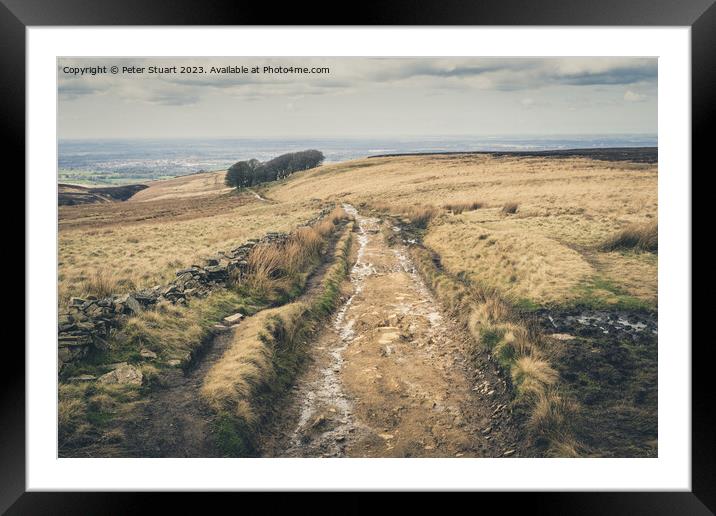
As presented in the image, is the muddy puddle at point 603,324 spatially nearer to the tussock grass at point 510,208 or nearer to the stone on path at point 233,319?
the tussock grass at point 510,208

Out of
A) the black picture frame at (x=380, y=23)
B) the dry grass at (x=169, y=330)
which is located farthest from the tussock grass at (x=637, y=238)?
the dry grass at (x=169, y=330)

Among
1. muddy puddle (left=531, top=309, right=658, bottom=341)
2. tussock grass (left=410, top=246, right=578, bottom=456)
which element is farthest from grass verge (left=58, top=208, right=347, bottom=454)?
muddy puddle (left=531, top=309, right=658, bottom=341)

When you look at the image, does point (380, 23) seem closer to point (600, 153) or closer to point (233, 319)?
point (600, 153)

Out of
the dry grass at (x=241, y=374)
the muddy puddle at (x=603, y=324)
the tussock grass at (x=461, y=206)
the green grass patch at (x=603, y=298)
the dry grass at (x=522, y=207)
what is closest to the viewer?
the dry grass at (x=241, y=374)

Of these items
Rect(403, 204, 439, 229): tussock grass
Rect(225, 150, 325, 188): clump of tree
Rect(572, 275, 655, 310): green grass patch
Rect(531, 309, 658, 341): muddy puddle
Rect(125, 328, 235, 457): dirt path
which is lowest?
Rect(125, 328, 235, 457): dirt path

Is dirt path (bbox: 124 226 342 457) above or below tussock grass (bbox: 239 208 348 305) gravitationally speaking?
below

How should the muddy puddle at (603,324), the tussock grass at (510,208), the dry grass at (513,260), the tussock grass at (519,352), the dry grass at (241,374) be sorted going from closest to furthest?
the dry grass at (241,374) → the tussock grass at (519,352) → the muddy puddle at (603,324) → the dry grass at (513,260) → the tussock grass at (510,208)

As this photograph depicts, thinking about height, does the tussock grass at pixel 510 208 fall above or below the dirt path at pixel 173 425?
above

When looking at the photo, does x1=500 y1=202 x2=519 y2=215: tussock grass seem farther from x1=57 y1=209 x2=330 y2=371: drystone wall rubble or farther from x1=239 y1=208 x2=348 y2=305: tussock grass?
x1=57 y1=209 x2=330 y2=371: drystone wall rubble
